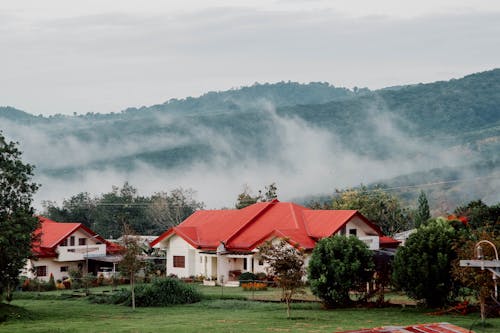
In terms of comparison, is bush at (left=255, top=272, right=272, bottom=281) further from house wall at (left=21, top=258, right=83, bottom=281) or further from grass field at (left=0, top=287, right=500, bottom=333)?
house wall at (left=21, top=258, right=83, bottom=281)

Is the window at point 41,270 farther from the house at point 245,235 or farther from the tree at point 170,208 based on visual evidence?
the tree at point 170,208

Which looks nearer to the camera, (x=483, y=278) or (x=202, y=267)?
(x=483, y=278)

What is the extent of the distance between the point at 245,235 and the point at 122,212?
43909 mm

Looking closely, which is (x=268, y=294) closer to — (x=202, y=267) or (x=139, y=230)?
(x=202, y=267)

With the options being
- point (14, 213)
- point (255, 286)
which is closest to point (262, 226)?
point (255, 286)

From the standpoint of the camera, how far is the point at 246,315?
133ft

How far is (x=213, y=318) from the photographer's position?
39.3m

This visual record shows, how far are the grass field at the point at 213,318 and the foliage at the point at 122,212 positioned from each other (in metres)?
55.4

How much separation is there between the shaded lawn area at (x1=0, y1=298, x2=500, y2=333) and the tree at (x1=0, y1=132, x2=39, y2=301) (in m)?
2.20

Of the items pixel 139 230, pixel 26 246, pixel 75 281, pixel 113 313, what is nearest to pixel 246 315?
pixel 113 313

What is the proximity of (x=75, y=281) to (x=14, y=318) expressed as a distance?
20.6m

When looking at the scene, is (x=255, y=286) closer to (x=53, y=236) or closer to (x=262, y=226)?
(x=262, y=226)

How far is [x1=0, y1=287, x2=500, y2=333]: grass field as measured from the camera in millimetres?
35219

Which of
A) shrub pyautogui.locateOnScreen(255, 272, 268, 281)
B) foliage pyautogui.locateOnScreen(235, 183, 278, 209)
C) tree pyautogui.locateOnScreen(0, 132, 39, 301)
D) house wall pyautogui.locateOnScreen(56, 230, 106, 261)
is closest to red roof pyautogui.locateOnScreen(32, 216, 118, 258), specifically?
house wall pyautogui.locateOnScreen(56, 230, 106, 261)
